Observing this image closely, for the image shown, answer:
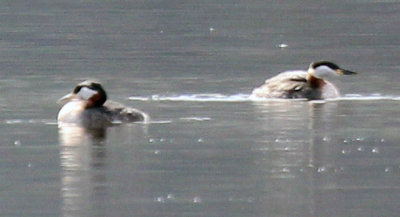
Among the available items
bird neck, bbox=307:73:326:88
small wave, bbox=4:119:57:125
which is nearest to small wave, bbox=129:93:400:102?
bird neck, bbox=307:73:326:88

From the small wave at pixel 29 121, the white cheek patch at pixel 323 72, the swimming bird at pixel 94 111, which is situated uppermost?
the white cheek patch at pixel 323 72

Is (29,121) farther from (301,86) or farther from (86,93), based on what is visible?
(301,86)

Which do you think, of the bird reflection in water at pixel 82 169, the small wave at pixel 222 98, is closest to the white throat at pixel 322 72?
the small wave at pixel 222 98

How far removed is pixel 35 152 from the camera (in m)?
14.6

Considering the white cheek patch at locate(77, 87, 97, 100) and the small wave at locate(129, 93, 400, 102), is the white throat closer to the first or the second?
the small wave at locate(129, 93, 400, 102)

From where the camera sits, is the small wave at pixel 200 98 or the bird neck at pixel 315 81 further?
the bird neck at pixel 315 81

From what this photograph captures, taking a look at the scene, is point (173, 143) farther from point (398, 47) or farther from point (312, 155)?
point (398, 47)

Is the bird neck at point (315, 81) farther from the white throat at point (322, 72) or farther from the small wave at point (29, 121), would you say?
the small wave at point (29, 121)

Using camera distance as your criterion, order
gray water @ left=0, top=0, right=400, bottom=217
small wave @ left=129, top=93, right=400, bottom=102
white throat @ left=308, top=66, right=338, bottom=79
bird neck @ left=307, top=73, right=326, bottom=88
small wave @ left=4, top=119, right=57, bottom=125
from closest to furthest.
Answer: gray water @ left=0, top=0, right=400, bottom=217 < small wave @ left=4, top=119, right=57, bottom=125 < small wave @ left=129, top=93, right=400, bottom=102 < bird neck @ left=307, top=73, right=326, bottom=88 < white throat @ left=308, top=66, right=338, bottom=79

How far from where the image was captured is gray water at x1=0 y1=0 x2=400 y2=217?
11984mm

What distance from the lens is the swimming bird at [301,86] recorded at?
783 inches

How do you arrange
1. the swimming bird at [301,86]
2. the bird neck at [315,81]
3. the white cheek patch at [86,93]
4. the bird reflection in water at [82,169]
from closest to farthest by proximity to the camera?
the bird reflection in water at [82,169] → the white cheek patch at [86,93] → the swimming bird at [301,86] → the bird neck at [315,81]

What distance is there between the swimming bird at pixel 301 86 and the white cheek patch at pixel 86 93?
273cm

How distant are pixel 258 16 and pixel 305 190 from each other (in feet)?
80.8
